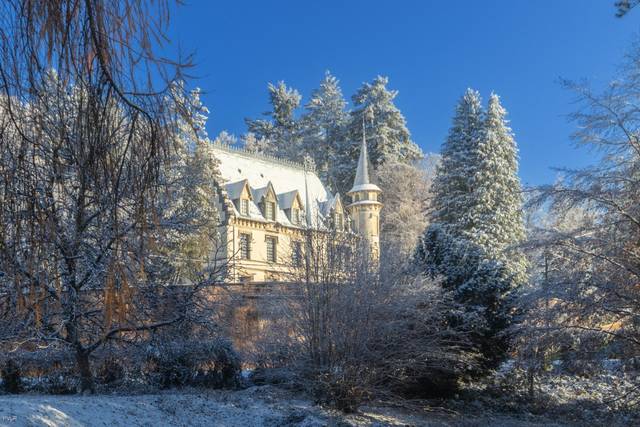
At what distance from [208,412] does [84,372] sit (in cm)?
259

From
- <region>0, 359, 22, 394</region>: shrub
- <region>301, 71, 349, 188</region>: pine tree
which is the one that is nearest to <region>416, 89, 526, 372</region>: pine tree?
<region>0, 359, 22, 394</region>: shrub

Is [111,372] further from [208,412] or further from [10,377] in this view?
[208,412]

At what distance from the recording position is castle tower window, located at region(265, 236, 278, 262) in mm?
32906

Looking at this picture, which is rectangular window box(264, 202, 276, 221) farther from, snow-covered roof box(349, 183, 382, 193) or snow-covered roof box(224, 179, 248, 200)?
snow-covered roof box(349, 183, 382, 193)

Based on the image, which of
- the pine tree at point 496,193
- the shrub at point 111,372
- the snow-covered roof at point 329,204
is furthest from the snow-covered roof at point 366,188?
the shrub at point 111,372

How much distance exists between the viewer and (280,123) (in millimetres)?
54969

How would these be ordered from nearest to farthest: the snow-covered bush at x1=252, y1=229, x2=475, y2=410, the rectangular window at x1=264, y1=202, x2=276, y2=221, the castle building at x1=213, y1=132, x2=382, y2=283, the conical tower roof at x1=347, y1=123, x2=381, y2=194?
the snow-covered bush at x1=252, y1=229, x2=475, y2=410 < the castle building at x1=213, y1=132, x2=382, y2=283 < the rectangular window at x1=264, y1=202, x2=276, y2=221 < the conical tower roof at x1=347, y1=123, x2=381, y2=194

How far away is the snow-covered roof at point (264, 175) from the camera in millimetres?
33469

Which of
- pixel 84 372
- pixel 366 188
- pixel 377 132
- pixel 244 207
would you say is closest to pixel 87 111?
pixel 84 372

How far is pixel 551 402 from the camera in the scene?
49.2 feet

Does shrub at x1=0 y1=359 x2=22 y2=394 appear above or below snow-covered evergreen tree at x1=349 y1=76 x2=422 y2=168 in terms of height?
below

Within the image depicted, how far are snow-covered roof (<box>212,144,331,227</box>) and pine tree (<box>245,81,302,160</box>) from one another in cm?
1516

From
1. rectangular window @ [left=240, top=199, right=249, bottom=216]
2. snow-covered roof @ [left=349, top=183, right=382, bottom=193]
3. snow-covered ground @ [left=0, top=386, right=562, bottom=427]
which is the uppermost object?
snow-covered roof @ [left=349, top=183, right=382, bottom=193]

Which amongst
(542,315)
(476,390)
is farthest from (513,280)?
(542,315)
